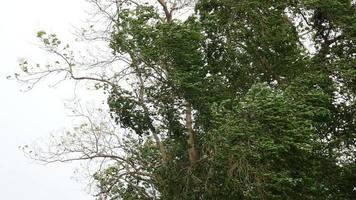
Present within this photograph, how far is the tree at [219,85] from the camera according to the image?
10.9 m

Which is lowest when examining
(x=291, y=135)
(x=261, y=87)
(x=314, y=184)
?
(x=314, y=184)

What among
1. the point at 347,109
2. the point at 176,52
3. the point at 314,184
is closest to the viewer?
the point at 314,184

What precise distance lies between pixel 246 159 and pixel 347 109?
160 inches

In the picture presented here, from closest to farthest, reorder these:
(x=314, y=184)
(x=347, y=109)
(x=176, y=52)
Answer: (x=314, y=184) → (x=176, y=52) → (x=347, y=109)

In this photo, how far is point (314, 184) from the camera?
10562 millimetres

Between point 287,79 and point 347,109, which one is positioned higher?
point 287,79

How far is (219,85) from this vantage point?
12.1 metres

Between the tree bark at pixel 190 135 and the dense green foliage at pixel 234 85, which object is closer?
the dense green foliage at pixel 234 85

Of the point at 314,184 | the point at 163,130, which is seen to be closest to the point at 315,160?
the point at 314,184

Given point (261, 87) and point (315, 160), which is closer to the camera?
point (261, 87)

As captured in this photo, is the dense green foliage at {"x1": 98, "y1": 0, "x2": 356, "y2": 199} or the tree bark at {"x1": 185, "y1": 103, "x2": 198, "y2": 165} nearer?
the dense green foliage at {"x1": 98, "y1": 0, "x2": 356, "y2": 199}

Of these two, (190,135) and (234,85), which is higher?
(234,85)

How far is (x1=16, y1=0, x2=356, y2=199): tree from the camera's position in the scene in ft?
35.7

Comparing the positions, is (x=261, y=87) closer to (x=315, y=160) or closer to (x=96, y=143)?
(x=315, y=160)
